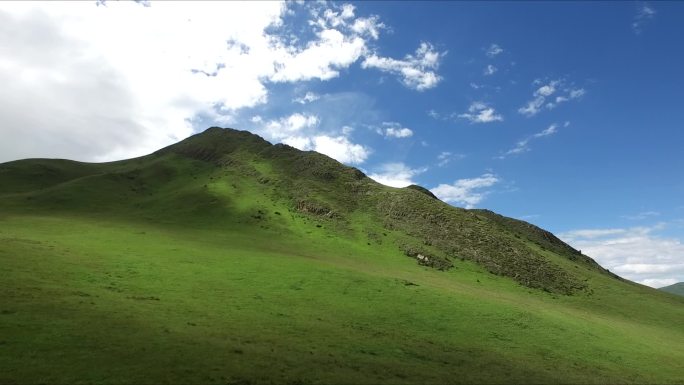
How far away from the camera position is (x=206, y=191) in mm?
92000

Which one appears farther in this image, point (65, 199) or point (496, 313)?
point (65, 199)

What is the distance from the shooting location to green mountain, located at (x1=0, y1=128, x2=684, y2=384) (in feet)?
84.1

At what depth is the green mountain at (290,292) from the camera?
84.1 feet

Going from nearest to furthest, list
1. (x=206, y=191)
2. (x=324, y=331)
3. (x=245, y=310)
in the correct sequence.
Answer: (x=324, y=331) < (x=245, y=310) < (x=206, y=191)

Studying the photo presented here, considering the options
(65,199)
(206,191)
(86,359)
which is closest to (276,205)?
(206,191)

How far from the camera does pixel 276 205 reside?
8675 cm

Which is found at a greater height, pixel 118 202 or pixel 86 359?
pixel 118 202

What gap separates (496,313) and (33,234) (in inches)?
2115

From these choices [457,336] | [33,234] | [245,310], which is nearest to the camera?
[245,310]

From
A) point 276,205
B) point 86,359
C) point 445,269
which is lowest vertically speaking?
point 86,359

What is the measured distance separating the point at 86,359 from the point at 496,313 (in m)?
37.4

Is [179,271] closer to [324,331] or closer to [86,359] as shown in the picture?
[324,331]

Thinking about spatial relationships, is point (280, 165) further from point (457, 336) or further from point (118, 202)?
point (457, 336)

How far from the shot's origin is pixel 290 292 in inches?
1737
